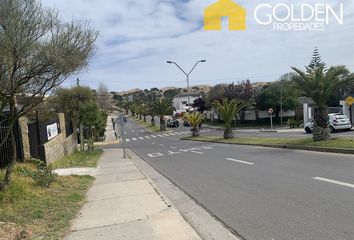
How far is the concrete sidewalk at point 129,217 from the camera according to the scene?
21.6 feet

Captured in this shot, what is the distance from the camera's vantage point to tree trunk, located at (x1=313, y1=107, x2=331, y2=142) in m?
19.8

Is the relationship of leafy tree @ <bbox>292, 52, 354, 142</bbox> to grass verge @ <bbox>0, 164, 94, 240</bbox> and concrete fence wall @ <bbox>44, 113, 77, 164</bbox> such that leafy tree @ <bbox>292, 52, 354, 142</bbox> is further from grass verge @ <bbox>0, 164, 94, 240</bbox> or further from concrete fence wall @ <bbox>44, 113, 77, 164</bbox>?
grass verge @ <bbox>0, 164, 94, 240</bbox>

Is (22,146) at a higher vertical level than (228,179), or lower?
higher

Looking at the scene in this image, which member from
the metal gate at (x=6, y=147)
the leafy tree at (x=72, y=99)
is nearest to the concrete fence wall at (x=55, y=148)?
the metal gate at (x=6, y=147)

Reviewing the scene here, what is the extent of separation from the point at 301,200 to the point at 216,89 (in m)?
80.9

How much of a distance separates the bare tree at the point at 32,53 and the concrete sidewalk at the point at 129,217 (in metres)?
2.26

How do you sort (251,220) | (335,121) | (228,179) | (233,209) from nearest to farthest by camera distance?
(251,220) < (233,209) < (228,179) < (335,121)

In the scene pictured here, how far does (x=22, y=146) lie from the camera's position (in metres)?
14.6

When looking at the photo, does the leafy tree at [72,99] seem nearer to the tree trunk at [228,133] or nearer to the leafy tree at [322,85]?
the tree trunk at [228,133]

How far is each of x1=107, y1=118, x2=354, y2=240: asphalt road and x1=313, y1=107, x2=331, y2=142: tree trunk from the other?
454 cm

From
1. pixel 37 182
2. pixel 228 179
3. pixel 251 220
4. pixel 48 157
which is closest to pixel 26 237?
pixel 251 220

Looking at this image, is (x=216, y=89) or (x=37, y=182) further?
(x=216, y=89)

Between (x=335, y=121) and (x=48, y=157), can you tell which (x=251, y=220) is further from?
(x=335, y=121)

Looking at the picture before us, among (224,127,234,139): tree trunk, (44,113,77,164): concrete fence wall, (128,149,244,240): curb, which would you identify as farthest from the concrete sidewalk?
(224,127,234,139): tree trunk
